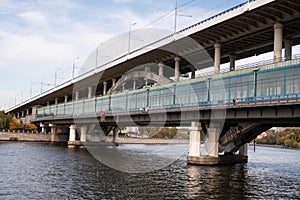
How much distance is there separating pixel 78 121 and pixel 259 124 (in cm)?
6231

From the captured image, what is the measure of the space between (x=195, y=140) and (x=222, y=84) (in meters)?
9.33

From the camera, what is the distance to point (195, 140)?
176 feet

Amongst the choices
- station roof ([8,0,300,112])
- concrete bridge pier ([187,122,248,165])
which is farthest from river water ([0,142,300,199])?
station roof ([8,0,300,112])

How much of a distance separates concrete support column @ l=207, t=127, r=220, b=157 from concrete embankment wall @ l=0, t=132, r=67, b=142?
80.7 m

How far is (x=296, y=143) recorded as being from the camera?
171 metres

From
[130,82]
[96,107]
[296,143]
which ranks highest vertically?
[130,82]

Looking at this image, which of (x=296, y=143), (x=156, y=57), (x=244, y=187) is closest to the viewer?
(x=244, y=187)

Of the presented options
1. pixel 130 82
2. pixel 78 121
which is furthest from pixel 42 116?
pixel 130 82

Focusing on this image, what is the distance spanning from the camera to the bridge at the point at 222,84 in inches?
1672

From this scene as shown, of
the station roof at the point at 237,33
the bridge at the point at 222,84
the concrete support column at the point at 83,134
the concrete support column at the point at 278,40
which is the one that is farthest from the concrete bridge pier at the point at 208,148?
the concrete support column at the point at 83,134

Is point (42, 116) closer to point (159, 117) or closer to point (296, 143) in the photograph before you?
point (159, 117)

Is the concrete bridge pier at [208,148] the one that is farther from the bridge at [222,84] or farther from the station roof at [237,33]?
the station roof at [237,33]

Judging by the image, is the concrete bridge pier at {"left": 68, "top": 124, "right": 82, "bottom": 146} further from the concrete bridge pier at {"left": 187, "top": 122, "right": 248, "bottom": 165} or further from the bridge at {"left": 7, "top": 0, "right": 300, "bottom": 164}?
the concrete bridge pier at {"left": 187, "top": 122, "right": 248, "bottom": 165}

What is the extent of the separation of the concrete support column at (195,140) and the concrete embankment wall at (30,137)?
78833 millimetres
